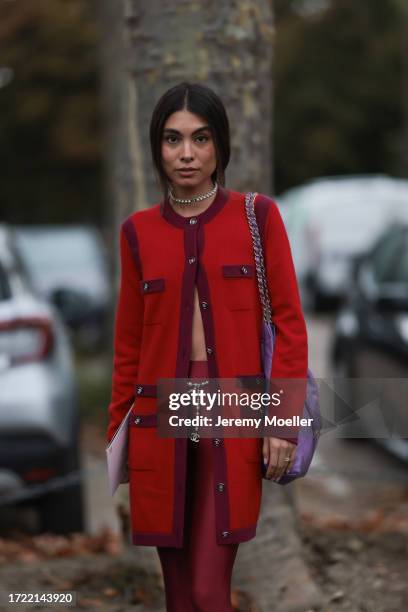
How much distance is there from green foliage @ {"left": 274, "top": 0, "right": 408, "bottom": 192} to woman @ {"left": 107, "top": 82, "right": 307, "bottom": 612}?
130ft

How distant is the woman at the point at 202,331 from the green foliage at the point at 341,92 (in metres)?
39.5

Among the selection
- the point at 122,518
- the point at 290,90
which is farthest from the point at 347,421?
the point at 290,90

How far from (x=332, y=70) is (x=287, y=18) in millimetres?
4610

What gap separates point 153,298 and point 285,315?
36cm

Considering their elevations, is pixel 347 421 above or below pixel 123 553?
above

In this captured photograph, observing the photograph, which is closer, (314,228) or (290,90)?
(314,228)

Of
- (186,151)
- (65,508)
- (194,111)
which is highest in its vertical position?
(194,111)

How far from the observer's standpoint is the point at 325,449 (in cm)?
962

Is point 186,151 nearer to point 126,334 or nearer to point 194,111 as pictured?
point 194,111

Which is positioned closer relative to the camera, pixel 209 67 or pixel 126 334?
pixel 126 334

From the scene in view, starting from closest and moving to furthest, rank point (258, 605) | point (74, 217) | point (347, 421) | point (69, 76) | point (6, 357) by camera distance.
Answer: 1. point (347, 421)
2. point (258, 605)
3. point (6, 357)
4. point (69, 76)
5. point (74, 217)

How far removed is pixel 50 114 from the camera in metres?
27.7

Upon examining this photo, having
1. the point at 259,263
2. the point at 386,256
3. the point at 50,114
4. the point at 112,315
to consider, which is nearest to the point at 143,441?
the point at 259,263

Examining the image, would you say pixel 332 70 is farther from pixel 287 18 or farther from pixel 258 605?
pixel 258 605
